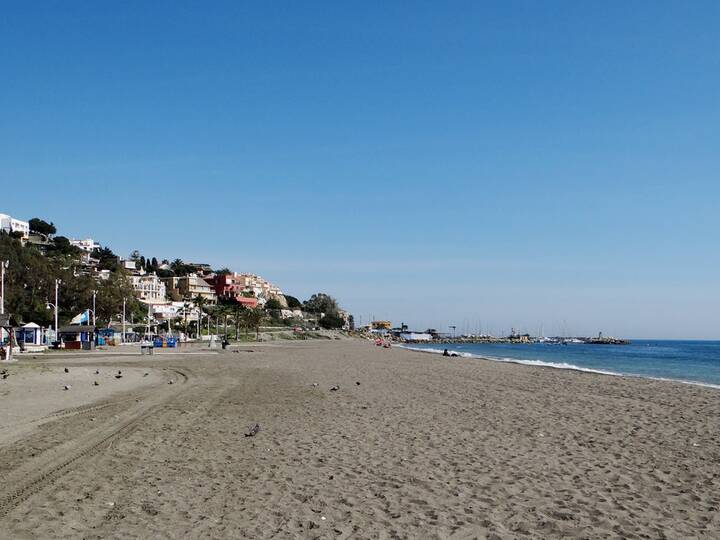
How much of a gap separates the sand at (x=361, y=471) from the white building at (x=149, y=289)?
13131cm

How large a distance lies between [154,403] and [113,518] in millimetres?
11112

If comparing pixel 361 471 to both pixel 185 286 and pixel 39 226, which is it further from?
pixel 39 226

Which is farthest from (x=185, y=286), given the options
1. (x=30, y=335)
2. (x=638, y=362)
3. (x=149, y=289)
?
(x=638, y=362)

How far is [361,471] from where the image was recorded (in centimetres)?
977

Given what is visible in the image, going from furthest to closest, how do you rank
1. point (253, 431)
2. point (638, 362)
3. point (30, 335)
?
point (638, 362) < point (30, 335) < point (253, 431)

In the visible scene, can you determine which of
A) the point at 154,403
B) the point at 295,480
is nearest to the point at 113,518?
the point at 295,480

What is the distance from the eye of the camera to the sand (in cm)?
720

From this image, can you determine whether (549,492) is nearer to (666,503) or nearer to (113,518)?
(666,503)

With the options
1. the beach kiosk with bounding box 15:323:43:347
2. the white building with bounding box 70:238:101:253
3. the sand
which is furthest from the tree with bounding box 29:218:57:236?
the sand

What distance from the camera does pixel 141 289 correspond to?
144 m

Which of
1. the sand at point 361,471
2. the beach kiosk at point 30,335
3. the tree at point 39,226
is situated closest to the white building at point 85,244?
the tree at point 39,226

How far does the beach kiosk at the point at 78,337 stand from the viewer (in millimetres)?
57812

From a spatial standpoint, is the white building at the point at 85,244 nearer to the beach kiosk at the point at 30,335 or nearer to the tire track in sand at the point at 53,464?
the beach kiosk at the point at 30,335

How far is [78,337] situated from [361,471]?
186 ft
